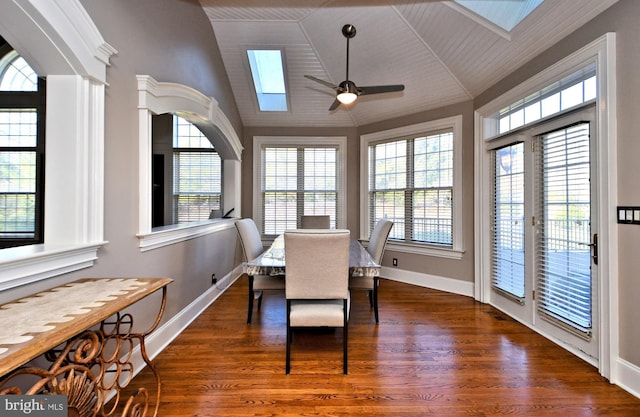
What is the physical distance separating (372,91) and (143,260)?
267cm

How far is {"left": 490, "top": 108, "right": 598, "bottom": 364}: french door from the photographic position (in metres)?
2.14

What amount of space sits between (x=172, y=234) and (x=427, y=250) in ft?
11.0

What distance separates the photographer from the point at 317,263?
6.43 ft

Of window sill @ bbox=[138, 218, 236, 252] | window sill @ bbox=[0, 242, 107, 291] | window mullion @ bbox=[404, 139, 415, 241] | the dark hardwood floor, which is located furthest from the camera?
window mullion @ bbox=[404, 139, 415, 241]

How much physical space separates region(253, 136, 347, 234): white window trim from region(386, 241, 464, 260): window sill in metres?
0.99

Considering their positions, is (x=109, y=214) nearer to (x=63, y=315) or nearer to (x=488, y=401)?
(x=63, y=315)

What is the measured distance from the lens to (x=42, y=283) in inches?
54.5

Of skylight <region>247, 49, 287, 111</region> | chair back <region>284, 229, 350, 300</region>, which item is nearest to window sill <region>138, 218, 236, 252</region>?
chair back <region>284, 229, 350, 300</region>

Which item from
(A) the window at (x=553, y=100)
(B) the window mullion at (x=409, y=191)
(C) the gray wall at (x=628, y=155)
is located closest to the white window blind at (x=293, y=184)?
(B) the window mullion at (x=409, y=191)

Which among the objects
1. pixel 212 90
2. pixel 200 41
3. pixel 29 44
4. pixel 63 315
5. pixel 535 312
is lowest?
pixel 535 312

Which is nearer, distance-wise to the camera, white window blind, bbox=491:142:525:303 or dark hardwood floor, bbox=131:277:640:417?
dark hardwood floor, bbox=131:277:640:417

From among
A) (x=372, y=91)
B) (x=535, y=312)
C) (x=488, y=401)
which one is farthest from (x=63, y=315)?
(x=535, y=312)

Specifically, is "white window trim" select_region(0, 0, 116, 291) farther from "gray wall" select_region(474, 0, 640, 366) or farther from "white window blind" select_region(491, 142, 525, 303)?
"white window blind" select_region(491, 142, 525, 303)

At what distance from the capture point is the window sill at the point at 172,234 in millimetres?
2141
